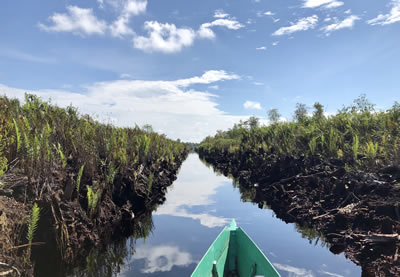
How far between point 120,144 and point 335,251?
26.0 ft

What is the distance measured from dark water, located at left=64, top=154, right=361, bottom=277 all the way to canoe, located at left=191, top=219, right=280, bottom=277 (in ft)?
4.20

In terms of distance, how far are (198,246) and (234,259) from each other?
237cm

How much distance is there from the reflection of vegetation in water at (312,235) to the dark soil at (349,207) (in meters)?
0.14

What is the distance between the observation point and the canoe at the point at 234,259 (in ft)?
12.8

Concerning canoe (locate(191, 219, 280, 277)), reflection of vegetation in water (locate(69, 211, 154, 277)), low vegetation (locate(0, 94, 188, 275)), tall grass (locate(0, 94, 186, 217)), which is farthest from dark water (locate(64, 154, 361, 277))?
tall grass (locate(0, 94, 186, 217))

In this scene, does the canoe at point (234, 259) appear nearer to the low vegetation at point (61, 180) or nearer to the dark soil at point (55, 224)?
the dark soil at point (55, 224)

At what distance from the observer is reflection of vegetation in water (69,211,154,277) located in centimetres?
521

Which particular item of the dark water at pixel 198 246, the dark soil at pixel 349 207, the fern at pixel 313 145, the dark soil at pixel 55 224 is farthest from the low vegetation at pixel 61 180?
the fern at pixel 313 145

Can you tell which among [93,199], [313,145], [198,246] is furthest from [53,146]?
[313,145]

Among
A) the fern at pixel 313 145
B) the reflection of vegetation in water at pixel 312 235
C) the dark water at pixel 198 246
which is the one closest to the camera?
the dark water at pixel 198 246

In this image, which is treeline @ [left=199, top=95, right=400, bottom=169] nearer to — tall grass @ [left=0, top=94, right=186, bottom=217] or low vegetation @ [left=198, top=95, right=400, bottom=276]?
low vegetation @ [left=198, top=95, right=400, bottom=276]

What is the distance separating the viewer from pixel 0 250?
157 inches

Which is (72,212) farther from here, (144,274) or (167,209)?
(167,209)

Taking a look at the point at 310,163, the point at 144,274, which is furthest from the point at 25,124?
the point at 310,163
